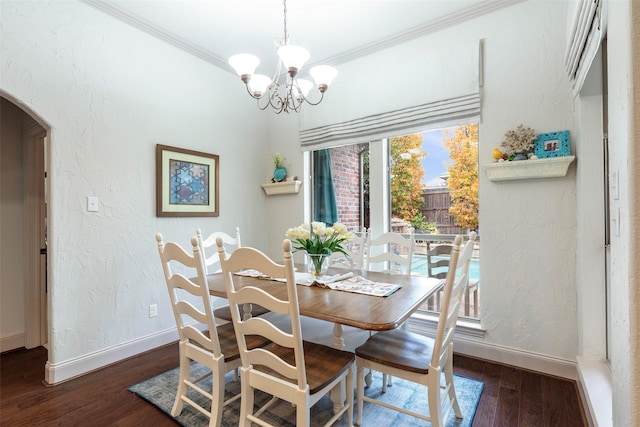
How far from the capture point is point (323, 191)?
3625mm

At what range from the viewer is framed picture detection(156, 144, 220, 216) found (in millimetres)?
2840

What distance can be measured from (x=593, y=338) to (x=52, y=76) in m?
4.05

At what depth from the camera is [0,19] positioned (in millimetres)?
1974

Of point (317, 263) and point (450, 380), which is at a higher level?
point (317, 263)

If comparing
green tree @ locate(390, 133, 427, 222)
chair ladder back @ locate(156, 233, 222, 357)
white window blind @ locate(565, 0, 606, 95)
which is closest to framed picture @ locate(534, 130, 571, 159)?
white window blind @ locate(565, 0, 606, 95)

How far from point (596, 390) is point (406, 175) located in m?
2.00

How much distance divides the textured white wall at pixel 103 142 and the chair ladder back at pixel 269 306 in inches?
66.3

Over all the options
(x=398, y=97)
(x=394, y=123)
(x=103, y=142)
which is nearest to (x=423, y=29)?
(x=398, y=97)

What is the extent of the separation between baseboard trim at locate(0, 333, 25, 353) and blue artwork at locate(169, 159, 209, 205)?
1776 mm

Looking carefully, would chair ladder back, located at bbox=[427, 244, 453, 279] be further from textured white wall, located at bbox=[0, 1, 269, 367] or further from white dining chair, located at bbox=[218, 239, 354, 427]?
textured white wall, located at bbox=[0, 1, 269, 367]

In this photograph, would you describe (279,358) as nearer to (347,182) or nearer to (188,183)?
(188,183)

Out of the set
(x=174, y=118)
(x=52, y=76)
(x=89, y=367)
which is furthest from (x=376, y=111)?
(x=89, y=367)

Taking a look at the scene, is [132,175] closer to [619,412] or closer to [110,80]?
[110,80]

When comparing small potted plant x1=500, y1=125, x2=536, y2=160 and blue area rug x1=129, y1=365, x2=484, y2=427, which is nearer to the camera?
blue area rug x1=129, y1=365, x2=484, y2=427
